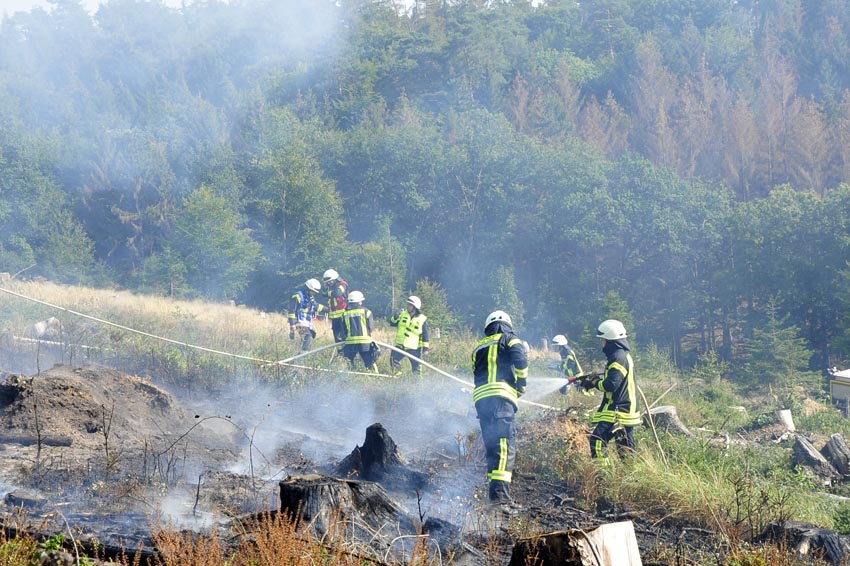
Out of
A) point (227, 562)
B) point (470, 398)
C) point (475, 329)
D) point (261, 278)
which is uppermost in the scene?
point (261, 278)

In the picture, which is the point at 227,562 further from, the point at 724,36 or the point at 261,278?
the point at 724,36

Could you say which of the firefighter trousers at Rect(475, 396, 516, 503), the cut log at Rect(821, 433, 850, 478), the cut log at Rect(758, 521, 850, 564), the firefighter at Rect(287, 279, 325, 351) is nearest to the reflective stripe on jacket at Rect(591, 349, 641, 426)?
the firefighter trousers at Rect(475, 396, 516, 503)

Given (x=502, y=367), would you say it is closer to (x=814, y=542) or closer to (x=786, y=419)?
(x=814, y=542)

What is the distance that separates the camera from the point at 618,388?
875 cm

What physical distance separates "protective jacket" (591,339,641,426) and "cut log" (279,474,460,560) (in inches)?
118

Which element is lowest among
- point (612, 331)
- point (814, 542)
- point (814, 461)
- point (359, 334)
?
point (814, 542)

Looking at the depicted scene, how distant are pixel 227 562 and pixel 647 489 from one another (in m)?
4.59

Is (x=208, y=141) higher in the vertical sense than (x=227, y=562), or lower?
higher

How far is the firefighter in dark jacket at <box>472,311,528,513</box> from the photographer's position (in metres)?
8.00

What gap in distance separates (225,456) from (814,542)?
5729 mm

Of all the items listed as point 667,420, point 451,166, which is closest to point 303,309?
point 667,420

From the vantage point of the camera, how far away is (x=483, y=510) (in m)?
7.59

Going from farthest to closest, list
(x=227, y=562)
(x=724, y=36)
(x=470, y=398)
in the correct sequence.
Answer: (x=724, y=36) < (x=470, y=398) < (x=227, y=562)

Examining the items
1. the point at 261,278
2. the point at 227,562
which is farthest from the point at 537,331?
the point at 227,562
